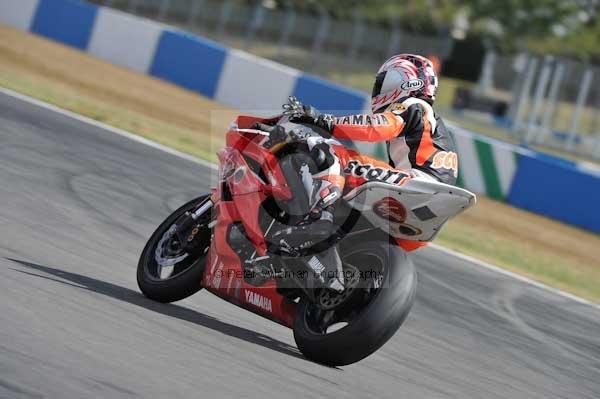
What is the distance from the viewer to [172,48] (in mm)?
23562

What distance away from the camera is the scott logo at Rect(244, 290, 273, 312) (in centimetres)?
657

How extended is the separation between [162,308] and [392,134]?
67.9 inches

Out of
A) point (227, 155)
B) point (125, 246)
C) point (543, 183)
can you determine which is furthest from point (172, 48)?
point (227, 155)

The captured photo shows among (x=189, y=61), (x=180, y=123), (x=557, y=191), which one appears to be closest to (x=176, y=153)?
(x=180, y=123)

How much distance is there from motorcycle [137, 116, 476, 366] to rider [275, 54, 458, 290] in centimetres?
9

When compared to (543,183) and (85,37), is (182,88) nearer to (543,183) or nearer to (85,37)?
(85,37)

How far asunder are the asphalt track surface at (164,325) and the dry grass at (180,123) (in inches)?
59.2

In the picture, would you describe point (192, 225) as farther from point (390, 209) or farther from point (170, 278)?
point (390, 209)

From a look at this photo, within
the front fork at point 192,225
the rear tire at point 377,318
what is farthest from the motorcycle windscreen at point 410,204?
the front fork at point 192,225

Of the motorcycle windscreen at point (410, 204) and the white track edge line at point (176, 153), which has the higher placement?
the motorcycle windscreen at point (410, 204)

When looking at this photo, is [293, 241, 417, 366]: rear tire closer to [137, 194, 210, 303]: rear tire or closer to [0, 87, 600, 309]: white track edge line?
[137, 194, 210, 303]: rear tire

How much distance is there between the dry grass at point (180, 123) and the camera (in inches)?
547

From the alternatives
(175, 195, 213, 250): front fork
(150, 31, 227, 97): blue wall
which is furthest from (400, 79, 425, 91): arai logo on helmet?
(150, 31, 227, 97): blue wall

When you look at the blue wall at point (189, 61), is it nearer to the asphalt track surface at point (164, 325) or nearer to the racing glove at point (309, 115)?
the asphalt track surface at point (164, 325)
